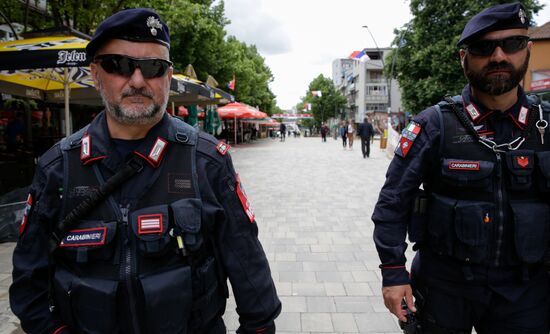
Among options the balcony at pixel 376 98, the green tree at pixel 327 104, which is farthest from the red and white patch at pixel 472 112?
the green tree at pixel 327 104

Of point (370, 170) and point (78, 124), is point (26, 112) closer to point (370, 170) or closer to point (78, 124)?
point (78, 124)

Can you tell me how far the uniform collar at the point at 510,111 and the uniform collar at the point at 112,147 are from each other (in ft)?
4.79

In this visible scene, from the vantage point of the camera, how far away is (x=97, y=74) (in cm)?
166

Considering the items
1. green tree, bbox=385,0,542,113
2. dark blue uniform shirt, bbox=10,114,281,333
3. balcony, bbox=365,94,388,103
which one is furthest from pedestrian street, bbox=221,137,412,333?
balcony, bbox=365,94,388,103

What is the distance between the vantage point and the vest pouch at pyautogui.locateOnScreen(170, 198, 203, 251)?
149 centimetres

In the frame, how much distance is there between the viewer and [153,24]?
1642 mm

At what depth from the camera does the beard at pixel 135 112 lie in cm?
159

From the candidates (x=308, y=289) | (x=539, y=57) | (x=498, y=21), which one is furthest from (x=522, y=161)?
(x=539, y=57)

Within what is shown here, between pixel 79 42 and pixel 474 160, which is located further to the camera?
pixel 79 42

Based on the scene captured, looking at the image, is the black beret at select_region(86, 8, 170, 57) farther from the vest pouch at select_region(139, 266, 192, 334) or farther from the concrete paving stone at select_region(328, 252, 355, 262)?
the concrete paving stone at select_region(328, 252, 355, 262)

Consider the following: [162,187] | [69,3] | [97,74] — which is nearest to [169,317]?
[162,187]

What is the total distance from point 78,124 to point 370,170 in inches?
476

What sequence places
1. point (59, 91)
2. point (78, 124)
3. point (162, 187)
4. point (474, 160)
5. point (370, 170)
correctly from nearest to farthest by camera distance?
point (162, 187)
point (474, 160)
point (59, 91)
point (370, 170)
point (78, 124)

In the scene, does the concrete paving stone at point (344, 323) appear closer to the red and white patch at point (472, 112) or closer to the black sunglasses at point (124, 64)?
the red and white patch at point (472, 112)
